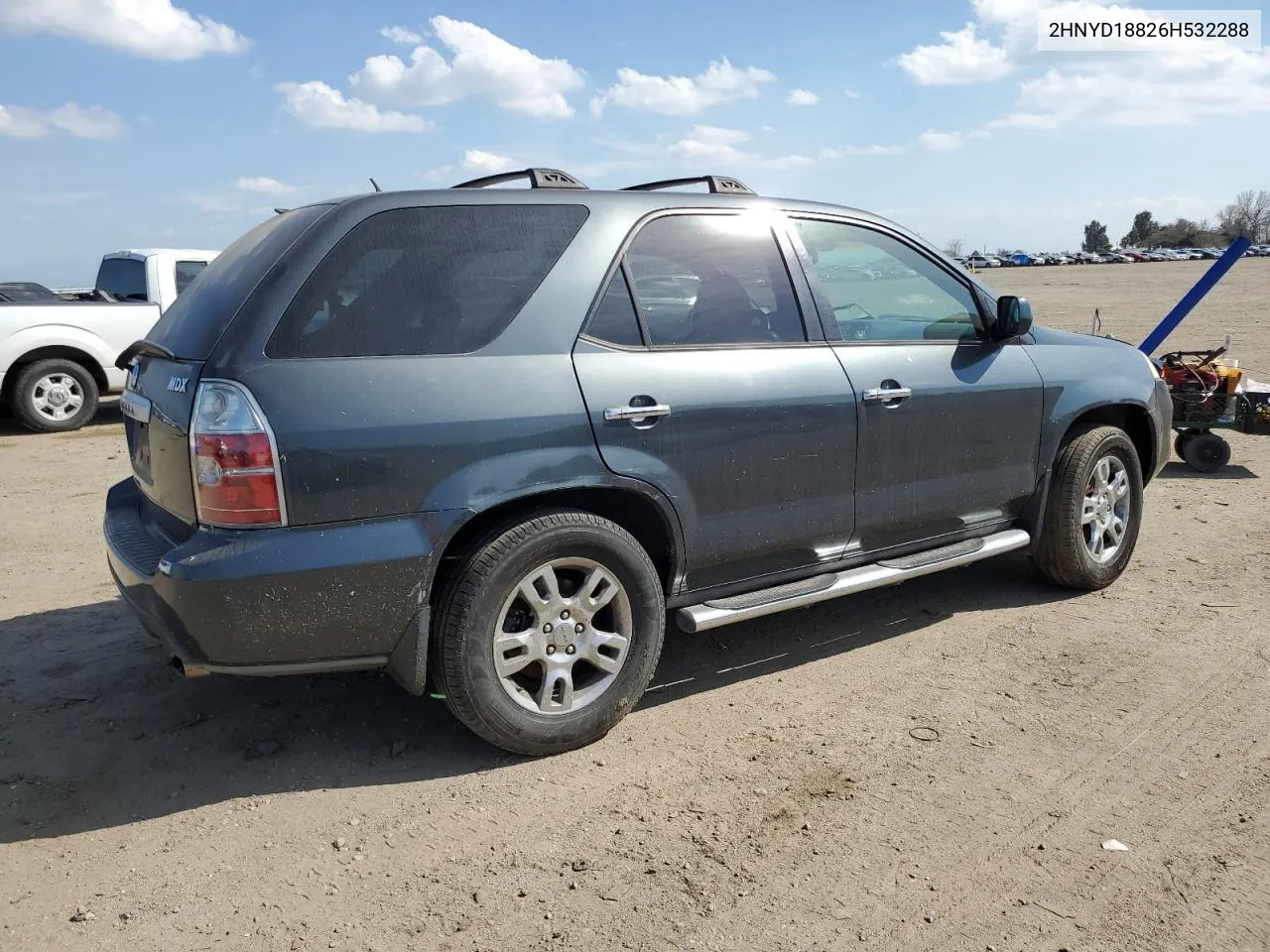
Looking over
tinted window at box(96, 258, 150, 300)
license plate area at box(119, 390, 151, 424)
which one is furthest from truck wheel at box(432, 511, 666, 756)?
tinted window at box(96, 258, 150, 300)

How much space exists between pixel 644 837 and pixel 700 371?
1.59 metres

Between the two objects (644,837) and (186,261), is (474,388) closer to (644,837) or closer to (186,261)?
(644,837)

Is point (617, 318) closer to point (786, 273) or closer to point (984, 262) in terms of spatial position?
point (786, 273)

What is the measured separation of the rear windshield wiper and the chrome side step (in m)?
1.94

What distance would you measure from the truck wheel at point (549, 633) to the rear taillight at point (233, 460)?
2.08ft

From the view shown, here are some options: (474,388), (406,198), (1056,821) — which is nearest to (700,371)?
(474,388)

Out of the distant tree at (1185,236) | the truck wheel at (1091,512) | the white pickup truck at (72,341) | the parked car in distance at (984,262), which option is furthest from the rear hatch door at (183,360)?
the distant tree at (1185,236)

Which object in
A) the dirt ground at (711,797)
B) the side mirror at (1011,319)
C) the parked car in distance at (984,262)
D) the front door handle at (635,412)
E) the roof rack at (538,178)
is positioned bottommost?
the dirt ground at (711,797)

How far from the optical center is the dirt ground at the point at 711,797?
8.75 ft

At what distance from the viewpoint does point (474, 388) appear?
3.25m

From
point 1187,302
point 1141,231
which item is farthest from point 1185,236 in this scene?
point 1187,302

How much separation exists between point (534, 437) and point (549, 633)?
65 centimetres

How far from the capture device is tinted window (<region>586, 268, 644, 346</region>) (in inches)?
140

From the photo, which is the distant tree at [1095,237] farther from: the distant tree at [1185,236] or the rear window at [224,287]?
the rear window at [224,287]
